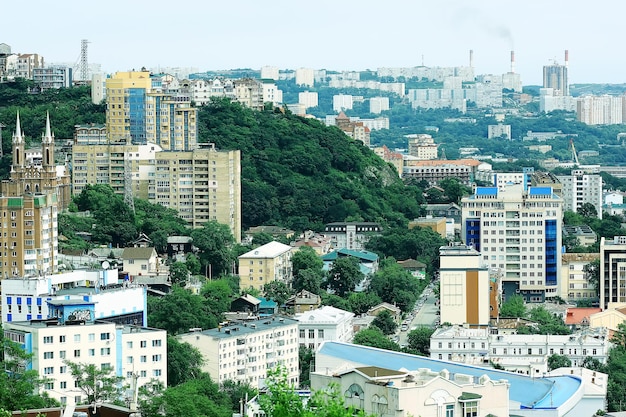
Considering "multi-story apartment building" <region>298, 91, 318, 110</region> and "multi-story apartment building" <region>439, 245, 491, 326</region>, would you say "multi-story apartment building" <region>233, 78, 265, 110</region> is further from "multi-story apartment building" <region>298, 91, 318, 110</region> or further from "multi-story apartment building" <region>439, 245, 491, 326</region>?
"multi-story apartment building" <region>298, 91, 318, 110</region>

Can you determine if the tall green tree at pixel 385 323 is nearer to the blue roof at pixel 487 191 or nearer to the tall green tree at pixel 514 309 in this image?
the tall green tree at pixel 514 309

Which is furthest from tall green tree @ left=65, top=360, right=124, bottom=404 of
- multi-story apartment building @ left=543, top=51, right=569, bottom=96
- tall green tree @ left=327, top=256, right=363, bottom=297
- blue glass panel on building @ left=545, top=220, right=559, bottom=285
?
multi-story apartment building @ left=543, top=51, right=569, bottom=96

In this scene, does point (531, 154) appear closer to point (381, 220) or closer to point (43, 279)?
point (381, 220)

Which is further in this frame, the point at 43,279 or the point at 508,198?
the point at 508,198

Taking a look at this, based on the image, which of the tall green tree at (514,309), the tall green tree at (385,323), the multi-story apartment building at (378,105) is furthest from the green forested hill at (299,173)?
the multi-story apartment building at (378,105)

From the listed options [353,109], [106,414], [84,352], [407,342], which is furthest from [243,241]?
[353,109]

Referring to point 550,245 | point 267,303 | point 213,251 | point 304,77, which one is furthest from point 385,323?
point 304,77

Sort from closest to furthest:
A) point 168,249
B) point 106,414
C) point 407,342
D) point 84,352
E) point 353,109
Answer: point 106,414, point 84,352, point 407,342, point 168,249, point 353,109

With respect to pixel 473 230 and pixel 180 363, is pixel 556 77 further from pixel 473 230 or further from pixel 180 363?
pixel 180 363
